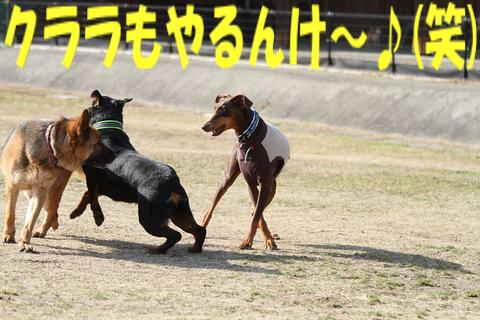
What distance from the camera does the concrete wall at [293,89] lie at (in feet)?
63.5

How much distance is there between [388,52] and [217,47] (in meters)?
5.01

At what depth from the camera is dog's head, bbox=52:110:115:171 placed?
8.92 metres

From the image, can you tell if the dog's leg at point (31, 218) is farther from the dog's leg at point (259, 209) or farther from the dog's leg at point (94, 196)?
the dog's leg at point (259, 209)

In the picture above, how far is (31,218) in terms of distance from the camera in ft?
29.7

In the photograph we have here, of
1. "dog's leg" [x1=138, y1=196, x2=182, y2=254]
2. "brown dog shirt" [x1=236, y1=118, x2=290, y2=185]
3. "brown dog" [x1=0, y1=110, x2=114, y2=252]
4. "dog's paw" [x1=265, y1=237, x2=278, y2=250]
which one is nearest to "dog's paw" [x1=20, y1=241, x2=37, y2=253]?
"brown dog" [x1=0, y1=110, x2=114, y2=252]

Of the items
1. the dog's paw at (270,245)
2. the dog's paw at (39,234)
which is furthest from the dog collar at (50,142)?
the dog's paw at (270,245)

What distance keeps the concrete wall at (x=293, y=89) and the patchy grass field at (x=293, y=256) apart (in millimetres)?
3396

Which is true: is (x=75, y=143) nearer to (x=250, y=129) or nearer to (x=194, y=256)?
(x=194, y=256)

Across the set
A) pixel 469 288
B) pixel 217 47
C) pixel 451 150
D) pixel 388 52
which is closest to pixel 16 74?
pixel 217 47

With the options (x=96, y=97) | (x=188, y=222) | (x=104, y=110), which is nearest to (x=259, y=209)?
(x=188, y=222)

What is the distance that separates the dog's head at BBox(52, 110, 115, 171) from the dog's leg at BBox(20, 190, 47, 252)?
33cm

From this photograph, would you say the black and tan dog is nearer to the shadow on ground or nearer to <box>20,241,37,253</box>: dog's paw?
<box>20,241,37,253</box>: dog's paw

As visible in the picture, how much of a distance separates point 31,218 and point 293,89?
1349 centimetres

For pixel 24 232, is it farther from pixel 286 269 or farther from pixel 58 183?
pixel 286 269
